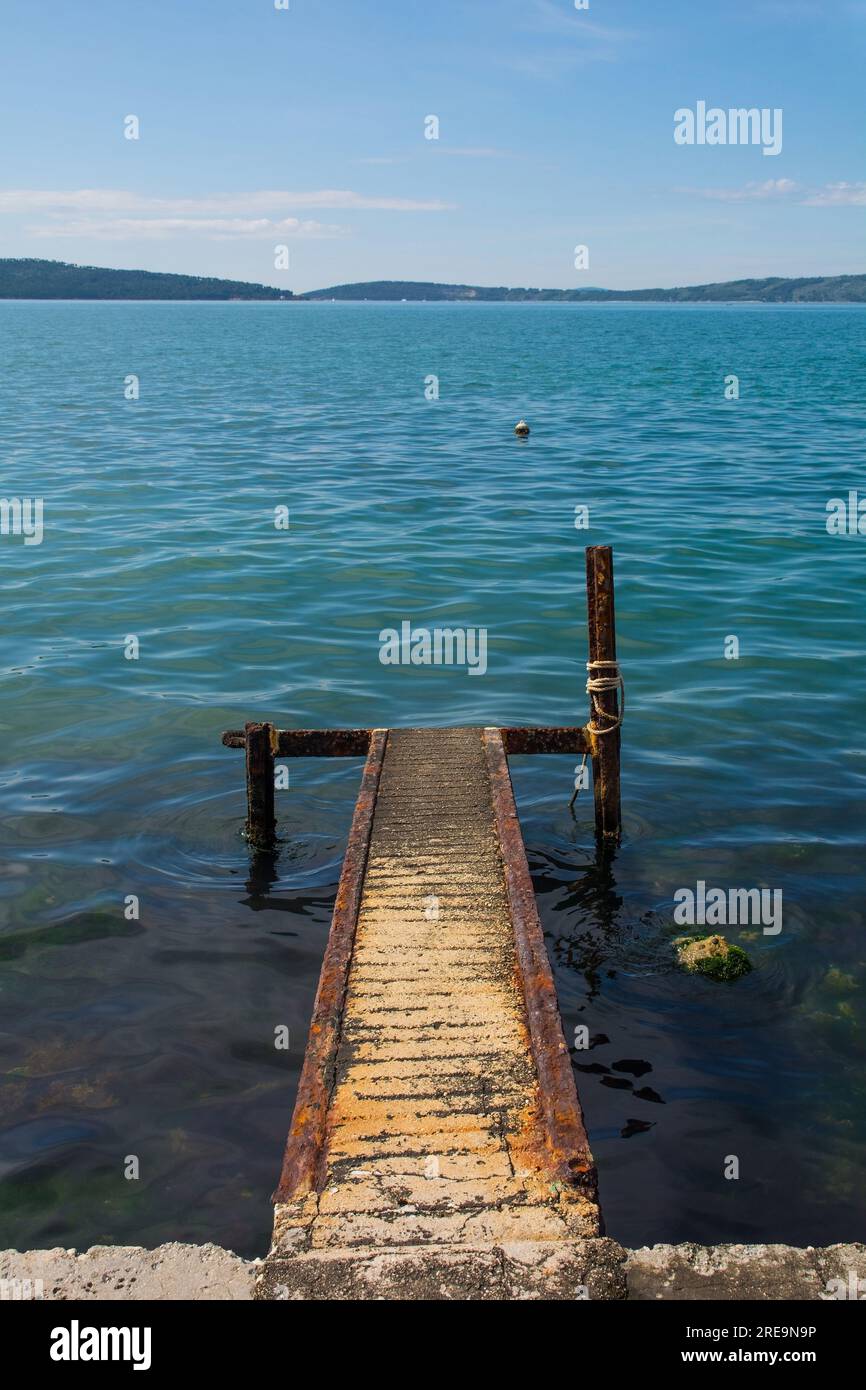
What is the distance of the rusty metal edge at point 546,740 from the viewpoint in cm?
1102

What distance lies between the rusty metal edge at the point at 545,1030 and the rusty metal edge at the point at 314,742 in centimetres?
206

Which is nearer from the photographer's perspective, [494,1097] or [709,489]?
[494,1097]

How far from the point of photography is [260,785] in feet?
36.3

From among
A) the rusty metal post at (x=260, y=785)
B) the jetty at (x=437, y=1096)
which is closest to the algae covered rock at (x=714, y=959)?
the jetty at (x=437, y=1096)

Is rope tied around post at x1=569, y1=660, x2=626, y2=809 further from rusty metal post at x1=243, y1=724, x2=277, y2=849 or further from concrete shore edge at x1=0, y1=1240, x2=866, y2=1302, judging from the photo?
concrete shore edge at x1=0, y1=1240, x2=866, y2=1302

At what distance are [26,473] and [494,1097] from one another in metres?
28.8

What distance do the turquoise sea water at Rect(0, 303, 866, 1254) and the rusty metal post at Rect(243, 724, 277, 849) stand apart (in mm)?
305

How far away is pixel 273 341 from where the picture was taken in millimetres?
115500

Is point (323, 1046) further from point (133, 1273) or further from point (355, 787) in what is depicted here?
point (355, 787)

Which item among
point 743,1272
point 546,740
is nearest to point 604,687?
point 546,740

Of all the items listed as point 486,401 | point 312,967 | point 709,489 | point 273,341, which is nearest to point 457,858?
point 312,967

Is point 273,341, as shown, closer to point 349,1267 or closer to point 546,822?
point 546,822

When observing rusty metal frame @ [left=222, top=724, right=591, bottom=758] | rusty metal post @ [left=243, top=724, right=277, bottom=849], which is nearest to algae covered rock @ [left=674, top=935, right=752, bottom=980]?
rusty metal frame @ [left=222, top=724, right=591, bottom=758]

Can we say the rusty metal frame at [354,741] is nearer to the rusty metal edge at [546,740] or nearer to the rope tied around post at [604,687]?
the rusty metal edge at [546,740]
